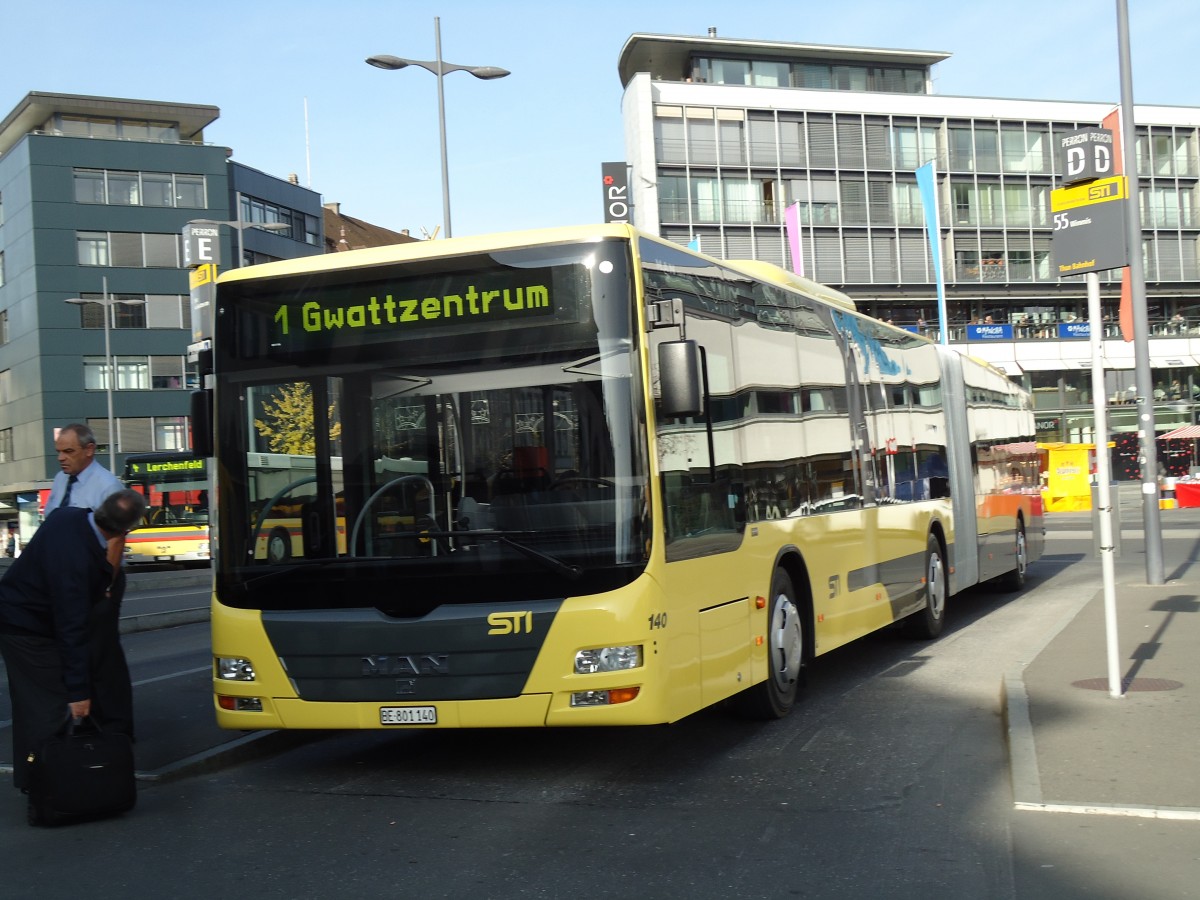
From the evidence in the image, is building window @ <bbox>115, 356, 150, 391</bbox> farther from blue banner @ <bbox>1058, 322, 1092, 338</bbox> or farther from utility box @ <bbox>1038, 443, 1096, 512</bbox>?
blue banner @ <bbox>1058, 322, 1092, 338</bbox>

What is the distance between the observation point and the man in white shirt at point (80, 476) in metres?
7.78

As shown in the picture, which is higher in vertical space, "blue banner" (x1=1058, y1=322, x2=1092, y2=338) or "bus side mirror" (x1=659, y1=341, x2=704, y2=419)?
"blue banner" (x1=1058, y1=322, x2=1092, y2=338)

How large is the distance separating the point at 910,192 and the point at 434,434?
59908 mm

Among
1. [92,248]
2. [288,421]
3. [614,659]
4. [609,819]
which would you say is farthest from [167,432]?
[609,819]

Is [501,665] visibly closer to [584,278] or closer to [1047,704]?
[584,278]

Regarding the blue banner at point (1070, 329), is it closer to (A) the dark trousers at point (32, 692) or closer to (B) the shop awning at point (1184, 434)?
(B) the shop awning at point (1184, 434)

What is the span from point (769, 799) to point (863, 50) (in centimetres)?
6191

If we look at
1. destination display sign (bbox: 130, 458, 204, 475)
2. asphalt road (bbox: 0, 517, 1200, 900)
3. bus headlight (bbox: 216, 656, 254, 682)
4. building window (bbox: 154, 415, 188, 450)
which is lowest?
asphalt road (bbox: 0, 517, 1200, 900)

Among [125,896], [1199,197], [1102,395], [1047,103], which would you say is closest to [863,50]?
[1047,103]

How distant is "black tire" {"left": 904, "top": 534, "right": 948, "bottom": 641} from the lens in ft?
43.3

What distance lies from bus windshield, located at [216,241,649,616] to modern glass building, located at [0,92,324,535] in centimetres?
5665

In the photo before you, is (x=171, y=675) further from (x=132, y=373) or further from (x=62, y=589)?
(x=132, y=373)

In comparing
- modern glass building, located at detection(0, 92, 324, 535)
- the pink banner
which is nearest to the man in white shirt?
the pink banner

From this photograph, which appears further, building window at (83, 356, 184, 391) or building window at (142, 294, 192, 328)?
building window at (142, 294, 192, 328)
